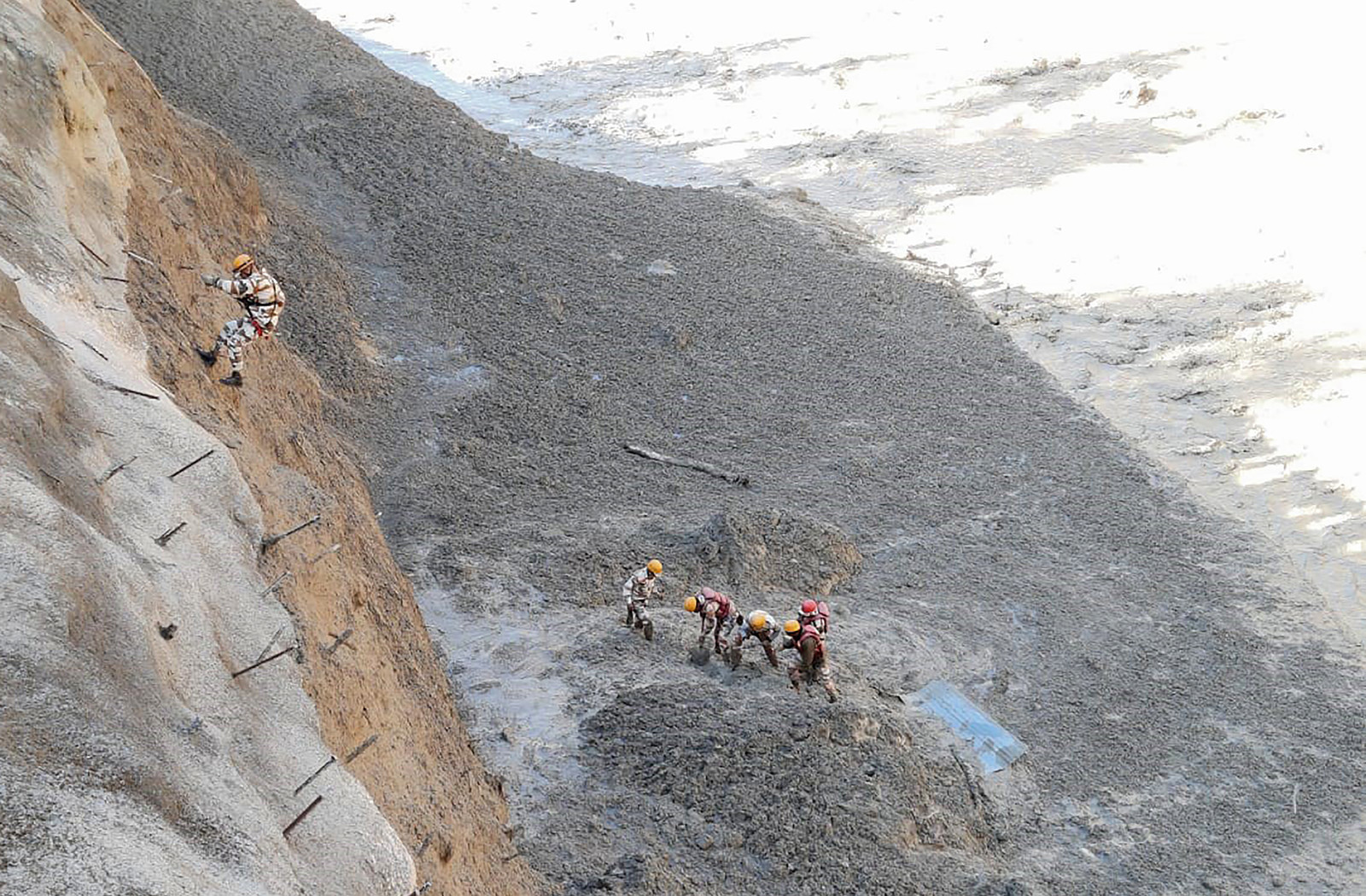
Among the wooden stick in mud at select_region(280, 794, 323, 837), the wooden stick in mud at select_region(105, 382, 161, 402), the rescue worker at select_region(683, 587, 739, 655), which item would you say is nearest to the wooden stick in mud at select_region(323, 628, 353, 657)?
the wooden stick in mud at select_region(280, 794, 323, 837)

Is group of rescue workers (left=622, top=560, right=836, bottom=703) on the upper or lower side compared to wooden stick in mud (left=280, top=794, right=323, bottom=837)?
lower

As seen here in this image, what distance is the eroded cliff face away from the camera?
620 cm

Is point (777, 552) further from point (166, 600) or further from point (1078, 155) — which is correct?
point (1078, 155)

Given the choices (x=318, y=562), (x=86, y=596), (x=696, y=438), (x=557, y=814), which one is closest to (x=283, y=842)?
(x=86, y=596)

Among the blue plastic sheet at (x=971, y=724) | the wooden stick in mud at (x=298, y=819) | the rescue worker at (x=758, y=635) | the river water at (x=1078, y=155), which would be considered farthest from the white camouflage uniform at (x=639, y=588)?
the river water at (x=1078, y=155)

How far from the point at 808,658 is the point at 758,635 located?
2.02 feet

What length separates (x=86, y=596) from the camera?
6.93 metres

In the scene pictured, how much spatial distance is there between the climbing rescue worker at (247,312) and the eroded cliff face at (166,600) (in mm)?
298

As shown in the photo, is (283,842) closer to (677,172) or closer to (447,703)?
(447,703)

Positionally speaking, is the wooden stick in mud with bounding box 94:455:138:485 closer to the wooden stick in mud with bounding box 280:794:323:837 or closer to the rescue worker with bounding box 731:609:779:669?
the wooden stick in mud with bounding box 280:794:323:837

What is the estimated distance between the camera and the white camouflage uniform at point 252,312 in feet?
42.3

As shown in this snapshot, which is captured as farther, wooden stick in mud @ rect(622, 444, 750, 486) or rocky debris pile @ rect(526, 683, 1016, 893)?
wooden stick in mud @ rect(622, 444, 750, 486)

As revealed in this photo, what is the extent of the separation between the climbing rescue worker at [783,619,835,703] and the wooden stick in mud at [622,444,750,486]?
16.0ft

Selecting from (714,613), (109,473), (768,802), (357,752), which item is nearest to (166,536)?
(109,473)
